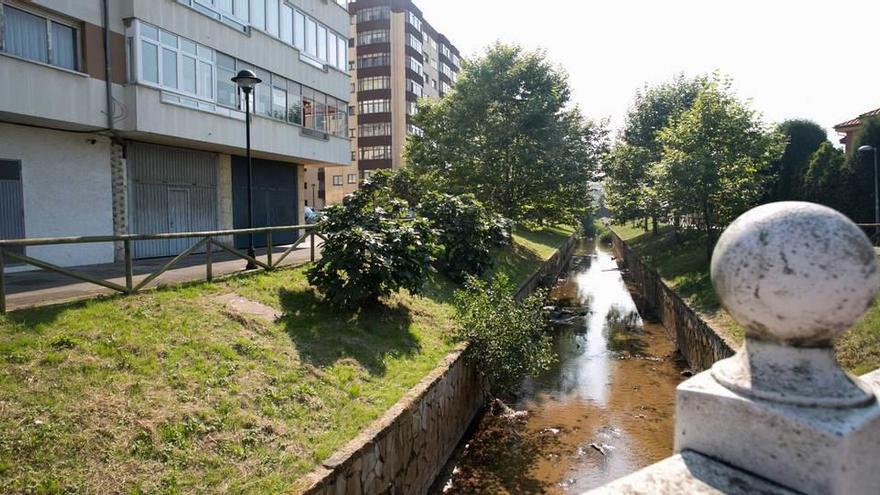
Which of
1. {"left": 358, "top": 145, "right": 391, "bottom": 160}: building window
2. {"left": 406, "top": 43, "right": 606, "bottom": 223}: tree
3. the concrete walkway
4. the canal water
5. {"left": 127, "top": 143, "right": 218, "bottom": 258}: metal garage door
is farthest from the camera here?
{"left": 358, "top": 145, "right": 391, "bottom": 160}: building window

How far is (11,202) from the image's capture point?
40.8 feet

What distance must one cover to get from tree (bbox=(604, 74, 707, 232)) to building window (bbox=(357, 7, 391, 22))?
96.1ft

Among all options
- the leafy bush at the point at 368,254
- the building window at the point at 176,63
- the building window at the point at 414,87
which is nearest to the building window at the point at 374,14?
the building window at the point at 414,87

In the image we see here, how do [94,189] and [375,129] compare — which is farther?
[375,129]

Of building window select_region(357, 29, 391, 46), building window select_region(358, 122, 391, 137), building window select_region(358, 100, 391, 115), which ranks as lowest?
building window select_region(358, 122, 391, 137)

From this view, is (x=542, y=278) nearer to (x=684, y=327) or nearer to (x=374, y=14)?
(x=684, y=327)

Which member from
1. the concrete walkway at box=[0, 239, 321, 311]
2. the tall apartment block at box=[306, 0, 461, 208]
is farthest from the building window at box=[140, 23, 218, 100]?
the tall apartment block at box=[306, 0, 461, 208]

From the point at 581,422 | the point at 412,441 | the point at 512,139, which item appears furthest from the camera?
the point at 512,139

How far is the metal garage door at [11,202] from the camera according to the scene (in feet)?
40.2

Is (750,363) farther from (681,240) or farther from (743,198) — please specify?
(681,240)

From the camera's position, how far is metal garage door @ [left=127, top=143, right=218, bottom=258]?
1545 cm

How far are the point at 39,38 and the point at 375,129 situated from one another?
41637mm

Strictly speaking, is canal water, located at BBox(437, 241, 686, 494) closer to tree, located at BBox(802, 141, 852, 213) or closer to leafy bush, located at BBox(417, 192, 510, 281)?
leafy bush, located at BBox(417, 192, 510, 281)

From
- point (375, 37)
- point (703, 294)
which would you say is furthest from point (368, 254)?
point (375, 37)
